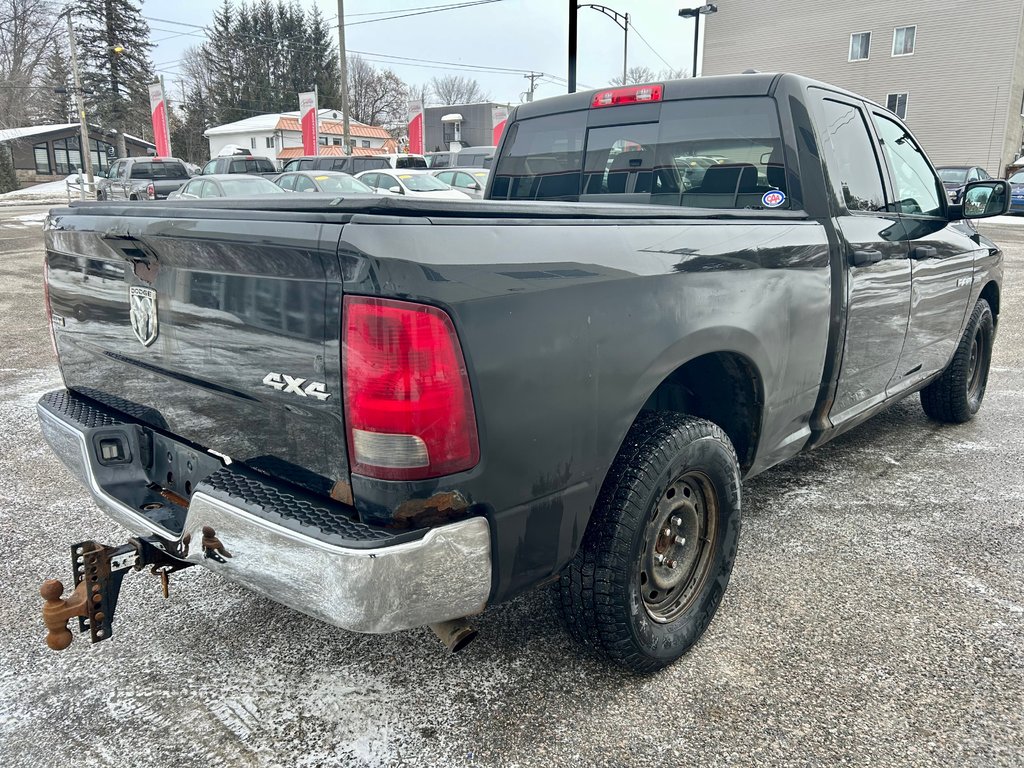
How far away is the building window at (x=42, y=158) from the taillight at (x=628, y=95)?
193 feet

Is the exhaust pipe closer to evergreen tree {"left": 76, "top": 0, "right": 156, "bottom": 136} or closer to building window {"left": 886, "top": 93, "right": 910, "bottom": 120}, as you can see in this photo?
building window {"left": 886, "top": 93, "right": 910, "bottom": 120}

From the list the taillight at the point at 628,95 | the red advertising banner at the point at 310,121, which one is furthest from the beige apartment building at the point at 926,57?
the taillight at the point at 628,95

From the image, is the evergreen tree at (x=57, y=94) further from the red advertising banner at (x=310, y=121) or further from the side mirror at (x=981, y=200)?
the side mirror at (x=981, y=200)

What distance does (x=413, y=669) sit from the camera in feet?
8.25

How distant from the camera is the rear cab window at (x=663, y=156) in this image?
10.6 feet

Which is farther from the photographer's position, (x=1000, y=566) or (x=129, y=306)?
(x=1000, y=566)

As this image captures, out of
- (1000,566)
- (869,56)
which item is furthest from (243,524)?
(869,56)

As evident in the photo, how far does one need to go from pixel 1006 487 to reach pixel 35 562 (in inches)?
184

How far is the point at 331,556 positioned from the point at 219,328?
706mm

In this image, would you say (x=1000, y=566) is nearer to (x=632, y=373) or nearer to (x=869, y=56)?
(x=632, y=373)

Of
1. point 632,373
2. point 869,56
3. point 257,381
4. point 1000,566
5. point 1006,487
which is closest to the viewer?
point 257,381

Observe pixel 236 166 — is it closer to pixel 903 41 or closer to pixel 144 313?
pixel 144 313

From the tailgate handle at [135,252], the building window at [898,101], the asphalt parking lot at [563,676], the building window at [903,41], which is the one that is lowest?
the asphalt parking lot at [563,676]

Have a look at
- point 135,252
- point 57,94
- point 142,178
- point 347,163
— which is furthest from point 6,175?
point 135,252
